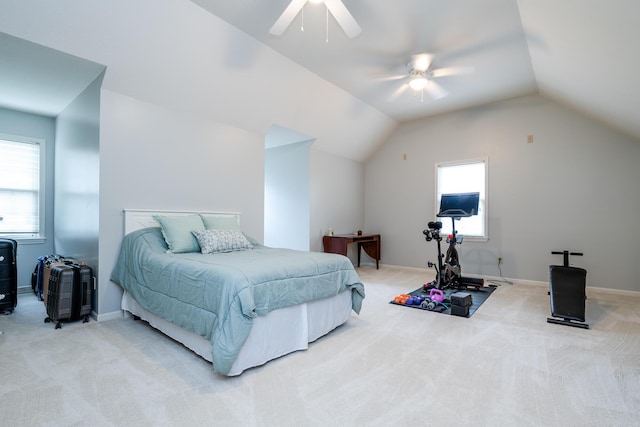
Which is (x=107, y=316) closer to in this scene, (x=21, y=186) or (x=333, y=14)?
(x=21, y=186)

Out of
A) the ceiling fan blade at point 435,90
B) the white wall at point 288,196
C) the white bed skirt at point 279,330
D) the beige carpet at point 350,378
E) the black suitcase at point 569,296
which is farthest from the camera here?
the white wall at point 288,196

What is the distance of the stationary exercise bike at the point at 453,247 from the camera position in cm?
460

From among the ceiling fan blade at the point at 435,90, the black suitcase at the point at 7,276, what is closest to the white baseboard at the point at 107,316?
the black suitcase at the point at 7,276

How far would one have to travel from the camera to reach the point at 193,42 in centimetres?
312

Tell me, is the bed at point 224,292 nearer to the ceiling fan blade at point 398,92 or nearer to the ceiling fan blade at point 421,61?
the ceiling fan blade at point 421,61

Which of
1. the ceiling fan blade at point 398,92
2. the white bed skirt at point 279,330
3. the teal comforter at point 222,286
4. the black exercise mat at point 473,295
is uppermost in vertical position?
the ceiling fan blade at point 398,92

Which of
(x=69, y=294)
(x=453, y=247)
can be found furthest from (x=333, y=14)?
(x=453, y=247)

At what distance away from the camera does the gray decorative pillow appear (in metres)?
3.22

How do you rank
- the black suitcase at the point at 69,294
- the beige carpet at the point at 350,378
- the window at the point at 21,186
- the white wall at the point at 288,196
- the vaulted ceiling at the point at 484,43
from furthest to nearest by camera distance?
1. the white wall at the point at 288,196
2. the window at the point at 21,186
3. the black suitcase at the point at 69,294
4. the vaulted ceiling at the point at 484,43
5. the beige carpet at the point at 350,378

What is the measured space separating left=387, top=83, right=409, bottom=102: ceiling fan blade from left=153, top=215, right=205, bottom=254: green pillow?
3.54 meters

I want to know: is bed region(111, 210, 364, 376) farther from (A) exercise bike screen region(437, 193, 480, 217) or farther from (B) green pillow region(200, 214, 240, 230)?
(A) exercise bike screen region(437, 193, 480, 217)

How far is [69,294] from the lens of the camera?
2.99 metres

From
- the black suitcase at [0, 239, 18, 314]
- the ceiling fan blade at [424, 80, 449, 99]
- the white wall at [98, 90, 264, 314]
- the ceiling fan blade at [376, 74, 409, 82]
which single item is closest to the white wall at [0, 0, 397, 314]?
the white wall at [98, 90, 264, 314]

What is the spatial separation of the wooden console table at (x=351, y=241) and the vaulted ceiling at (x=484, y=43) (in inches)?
102
